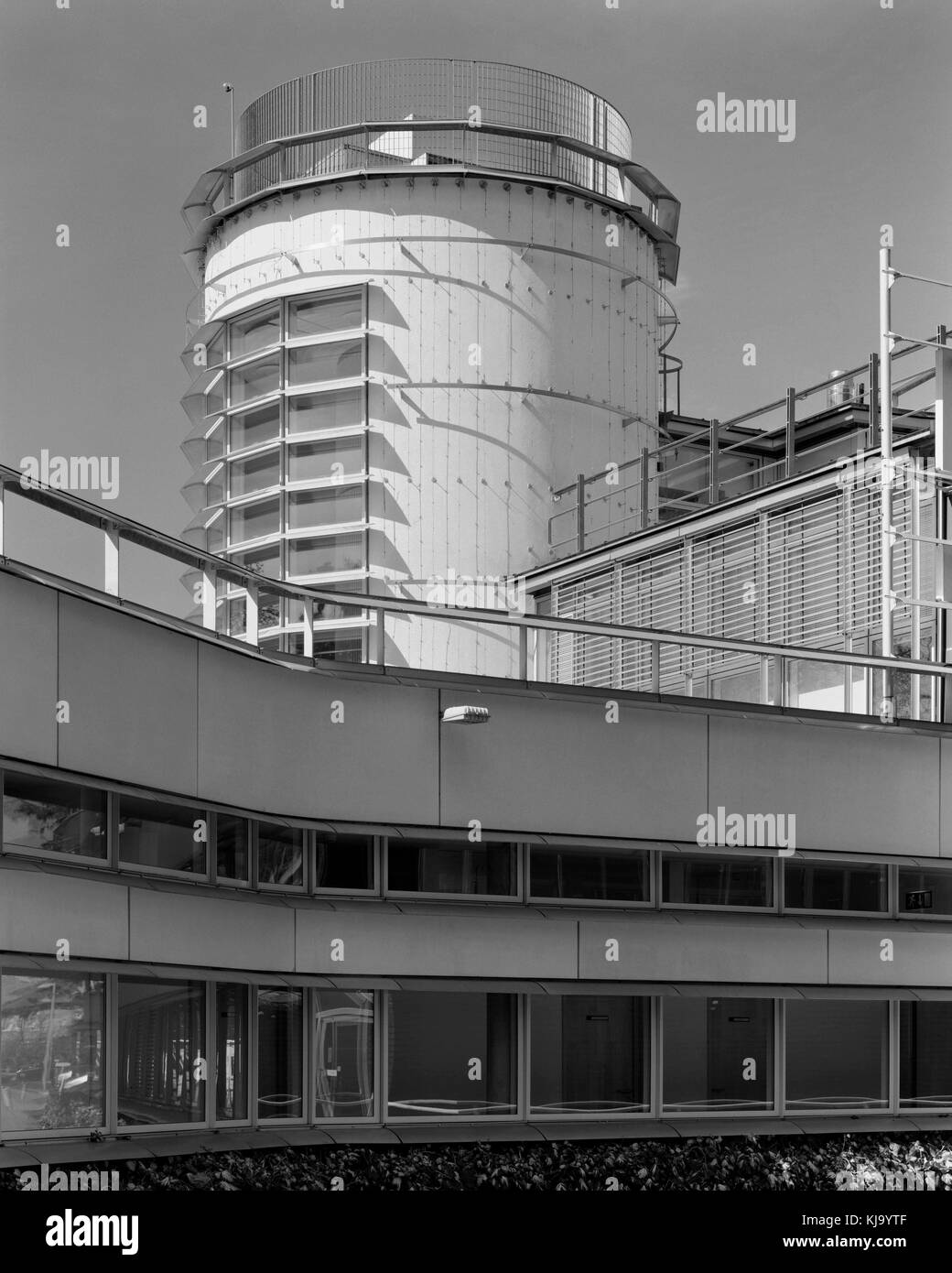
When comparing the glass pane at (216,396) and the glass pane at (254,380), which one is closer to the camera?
the glass pane at (254,380)

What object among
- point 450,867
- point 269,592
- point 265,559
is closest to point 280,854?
point 450,867

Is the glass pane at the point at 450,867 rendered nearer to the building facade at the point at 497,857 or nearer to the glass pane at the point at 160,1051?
the building facade at the point at 497,857

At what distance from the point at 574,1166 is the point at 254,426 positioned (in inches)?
818

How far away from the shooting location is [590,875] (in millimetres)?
16219

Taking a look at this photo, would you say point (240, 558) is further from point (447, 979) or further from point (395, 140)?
point (447, 979)

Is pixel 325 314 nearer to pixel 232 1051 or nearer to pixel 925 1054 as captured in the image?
pixel 925 1054

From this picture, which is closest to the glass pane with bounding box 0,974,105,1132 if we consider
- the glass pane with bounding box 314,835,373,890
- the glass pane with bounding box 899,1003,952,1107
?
the glass pane with bounding box 314,835,373,890

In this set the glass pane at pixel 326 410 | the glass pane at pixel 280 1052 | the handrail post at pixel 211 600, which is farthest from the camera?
the glass pane at pixel 326 410

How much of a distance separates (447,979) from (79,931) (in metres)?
3.94

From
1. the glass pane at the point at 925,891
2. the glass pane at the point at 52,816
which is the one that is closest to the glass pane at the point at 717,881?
the glass pane at the point at 925,891

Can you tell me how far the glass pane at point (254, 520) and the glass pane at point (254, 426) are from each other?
118 cm

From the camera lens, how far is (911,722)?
17438 mm

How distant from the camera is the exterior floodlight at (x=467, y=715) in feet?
49.1

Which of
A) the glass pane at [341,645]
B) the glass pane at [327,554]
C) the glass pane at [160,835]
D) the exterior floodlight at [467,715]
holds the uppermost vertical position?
the glass pane at [327,554]
